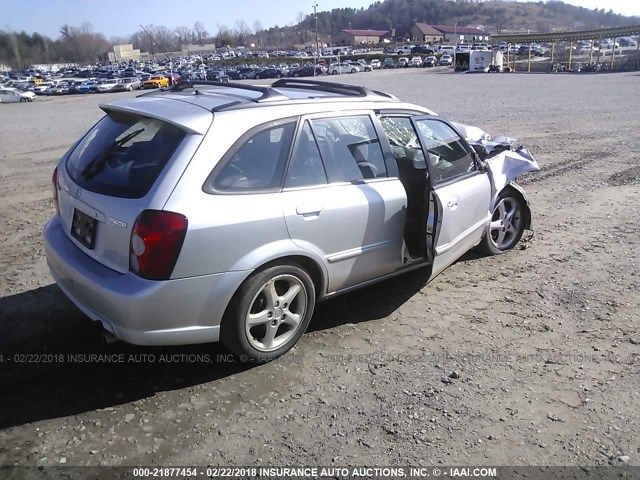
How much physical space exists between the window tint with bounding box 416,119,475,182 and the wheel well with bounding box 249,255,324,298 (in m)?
1.34

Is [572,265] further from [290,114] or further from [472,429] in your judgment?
[290,114]

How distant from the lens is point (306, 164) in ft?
12.2

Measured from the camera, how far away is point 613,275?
513cm

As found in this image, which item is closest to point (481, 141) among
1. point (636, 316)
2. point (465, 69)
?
point (636, 316)

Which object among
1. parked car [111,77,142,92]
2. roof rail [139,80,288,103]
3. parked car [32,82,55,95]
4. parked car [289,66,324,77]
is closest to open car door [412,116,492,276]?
roof rail [139,80,288,103]

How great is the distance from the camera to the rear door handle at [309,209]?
355 centimetres

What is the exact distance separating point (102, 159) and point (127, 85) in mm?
55273

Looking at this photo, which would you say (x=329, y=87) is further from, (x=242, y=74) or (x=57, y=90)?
(x=242, y=74)

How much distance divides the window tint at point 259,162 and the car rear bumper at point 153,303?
567 mm

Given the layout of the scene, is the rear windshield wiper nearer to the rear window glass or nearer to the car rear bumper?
the rear window glass

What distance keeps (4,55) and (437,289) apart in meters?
132

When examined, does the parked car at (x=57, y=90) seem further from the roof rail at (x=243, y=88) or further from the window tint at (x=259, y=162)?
the window tint at (x=259, y=162)

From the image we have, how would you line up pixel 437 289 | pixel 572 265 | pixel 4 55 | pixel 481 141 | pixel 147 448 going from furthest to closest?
pixel 4 55
pixel 481 141
pixel 572 265
pixel 437 289
pixel 147 448

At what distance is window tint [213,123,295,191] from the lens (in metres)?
3.34
